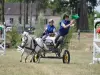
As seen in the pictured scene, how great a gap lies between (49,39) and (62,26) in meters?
0.88

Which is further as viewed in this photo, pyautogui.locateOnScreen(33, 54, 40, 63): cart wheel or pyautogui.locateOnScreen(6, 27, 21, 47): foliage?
pyautogui.locateOnScreen(6, 27, 21, 47): foliage

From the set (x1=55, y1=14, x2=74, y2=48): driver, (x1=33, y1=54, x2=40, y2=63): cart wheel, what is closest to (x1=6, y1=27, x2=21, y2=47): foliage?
(x1=33, y1=54, x2=40, y2=63): cart wheel

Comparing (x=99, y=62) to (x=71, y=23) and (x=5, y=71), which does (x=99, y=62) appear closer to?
(x=71, y=23)

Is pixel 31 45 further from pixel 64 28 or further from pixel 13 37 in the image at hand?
pixel 13 37

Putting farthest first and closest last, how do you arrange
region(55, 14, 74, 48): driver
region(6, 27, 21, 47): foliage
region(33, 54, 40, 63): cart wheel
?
region(6, 27, 21, 47): foliage, region(33, 54, 40, 63): cart wheel, region(55, 14, 74, 48): driver

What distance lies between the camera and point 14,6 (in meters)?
118

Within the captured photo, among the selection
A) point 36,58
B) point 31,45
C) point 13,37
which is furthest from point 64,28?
point 13,37

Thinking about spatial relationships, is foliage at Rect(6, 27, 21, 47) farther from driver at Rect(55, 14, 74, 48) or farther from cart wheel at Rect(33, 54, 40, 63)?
driver at Rect(55, 14, 74, 48)

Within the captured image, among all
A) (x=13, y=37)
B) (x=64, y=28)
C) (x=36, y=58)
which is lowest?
(x=36, y=58)

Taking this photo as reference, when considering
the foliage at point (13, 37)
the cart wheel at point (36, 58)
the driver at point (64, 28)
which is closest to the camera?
the driver at point (64, 28)

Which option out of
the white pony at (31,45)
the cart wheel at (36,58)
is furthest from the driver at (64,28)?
the cart wheel at (36,58)

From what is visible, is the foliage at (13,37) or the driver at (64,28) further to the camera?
the foliage at (13,37)

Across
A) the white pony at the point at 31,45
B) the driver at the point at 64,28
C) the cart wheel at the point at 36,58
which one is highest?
the driver at the point at 64,28

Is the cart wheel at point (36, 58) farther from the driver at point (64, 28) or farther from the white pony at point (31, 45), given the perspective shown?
the driver at point (64, 28)
